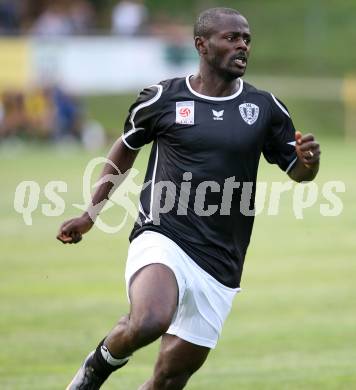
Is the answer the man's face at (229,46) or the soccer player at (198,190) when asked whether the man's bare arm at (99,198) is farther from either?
the man's face at (229,46)

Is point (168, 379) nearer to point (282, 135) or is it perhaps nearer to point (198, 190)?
point (198, 190)

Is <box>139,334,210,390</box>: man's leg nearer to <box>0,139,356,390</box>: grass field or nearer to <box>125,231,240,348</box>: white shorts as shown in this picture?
<box>125,231,240,348</box>: white shorts

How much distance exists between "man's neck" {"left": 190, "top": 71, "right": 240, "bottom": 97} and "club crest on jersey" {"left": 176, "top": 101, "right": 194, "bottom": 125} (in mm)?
149

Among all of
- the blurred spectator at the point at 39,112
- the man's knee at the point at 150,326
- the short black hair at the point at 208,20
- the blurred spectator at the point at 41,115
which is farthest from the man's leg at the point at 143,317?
the blurred spectator at the point at 39,112

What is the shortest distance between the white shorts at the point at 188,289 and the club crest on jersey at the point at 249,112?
2.95 ft

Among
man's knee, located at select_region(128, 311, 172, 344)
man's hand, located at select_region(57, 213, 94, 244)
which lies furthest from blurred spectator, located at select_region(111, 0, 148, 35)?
man's knee, located at select_region(128, 311, 172, 344)

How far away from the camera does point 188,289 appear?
7137mm

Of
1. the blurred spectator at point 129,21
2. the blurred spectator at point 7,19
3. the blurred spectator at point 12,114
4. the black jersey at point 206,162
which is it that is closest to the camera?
the black jersey at point 206,162

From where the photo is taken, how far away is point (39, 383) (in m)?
9.14

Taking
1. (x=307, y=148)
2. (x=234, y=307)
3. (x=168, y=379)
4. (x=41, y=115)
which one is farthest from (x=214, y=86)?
(x=41, y=115)

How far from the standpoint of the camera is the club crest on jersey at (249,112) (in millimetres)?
7387

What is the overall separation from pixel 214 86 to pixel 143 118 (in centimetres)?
49

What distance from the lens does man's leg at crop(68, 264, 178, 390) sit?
6805mm

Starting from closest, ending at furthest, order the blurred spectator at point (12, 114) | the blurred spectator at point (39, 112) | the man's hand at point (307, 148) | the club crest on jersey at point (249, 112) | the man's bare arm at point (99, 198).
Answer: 1. the man's hand at point (307, 148)
2. the club crest on jersey at point (249, 112)
3. the man's bare arm at point (99, 198)
4. the blurred spectator at point (12, 114)
5. the blurred spectator at point (39, 112)
